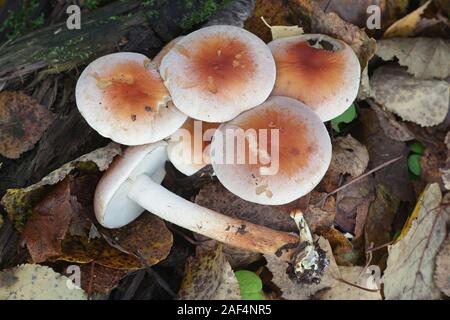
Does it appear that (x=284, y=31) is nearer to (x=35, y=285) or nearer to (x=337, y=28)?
(x=337, y=28)

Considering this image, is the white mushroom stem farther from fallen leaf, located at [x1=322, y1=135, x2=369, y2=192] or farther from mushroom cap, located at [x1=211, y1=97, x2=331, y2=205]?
fallen leaf, located at [x1=322, y1=135, x2=369, y2=192]

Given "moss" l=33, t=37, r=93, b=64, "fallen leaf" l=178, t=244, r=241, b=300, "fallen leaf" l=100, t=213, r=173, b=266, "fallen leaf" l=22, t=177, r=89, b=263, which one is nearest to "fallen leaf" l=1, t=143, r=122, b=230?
"fallen leaf" l=22, t=177, r=89, b=263

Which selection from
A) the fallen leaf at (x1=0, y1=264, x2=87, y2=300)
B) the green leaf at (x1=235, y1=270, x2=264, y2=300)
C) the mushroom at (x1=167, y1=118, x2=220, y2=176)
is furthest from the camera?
the green leaf at (x1=235, y1=270, x2=264, y2=300)

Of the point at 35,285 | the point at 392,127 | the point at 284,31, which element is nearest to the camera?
the point at 35,285

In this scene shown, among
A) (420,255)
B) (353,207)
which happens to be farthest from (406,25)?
(420,255)

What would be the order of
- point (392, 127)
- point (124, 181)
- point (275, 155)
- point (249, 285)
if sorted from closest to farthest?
point (275, 155)
point (124, 181)
point (249, 285)
point (392, 127)

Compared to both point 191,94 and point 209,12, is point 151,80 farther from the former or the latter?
point 209,12
